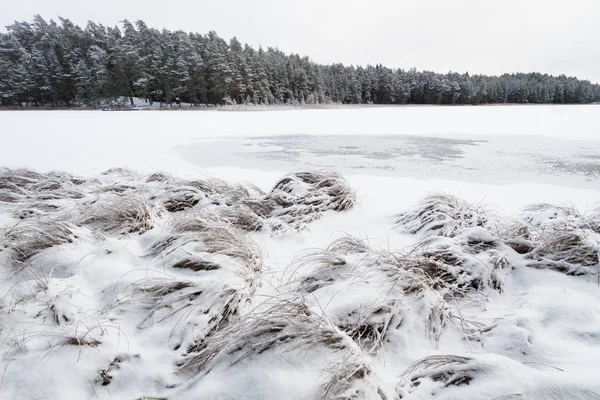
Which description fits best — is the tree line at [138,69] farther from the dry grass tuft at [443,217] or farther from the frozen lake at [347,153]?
the dry grass tuft at [443,217]

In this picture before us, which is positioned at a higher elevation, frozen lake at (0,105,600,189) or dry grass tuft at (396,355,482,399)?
frozen lake at (0,105,600,189)

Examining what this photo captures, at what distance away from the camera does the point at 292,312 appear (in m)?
1.43

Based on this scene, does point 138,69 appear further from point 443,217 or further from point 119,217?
point 443,217

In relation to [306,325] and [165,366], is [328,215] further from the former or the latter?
[165,366]

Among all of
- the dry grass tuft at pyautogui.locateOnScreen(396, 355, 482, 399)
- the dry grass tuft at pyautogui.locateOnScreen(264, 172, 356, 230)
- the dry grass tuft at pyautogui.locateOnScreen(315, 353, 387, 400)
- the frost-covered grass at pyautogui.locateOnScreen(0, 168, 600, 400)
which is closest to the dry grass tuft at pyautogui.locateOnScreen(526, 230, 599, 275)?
the frost-covered grass at pyautogui.locateOnScreen(0, 168, 600, 400)

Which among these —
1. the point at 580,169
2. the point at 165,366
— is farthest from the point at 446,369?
the point at 580,169

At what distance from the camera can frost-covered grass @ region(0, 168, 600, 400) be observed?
1.20 m

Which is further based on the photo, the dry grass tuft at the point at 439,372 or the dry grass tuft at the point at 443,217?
the dry grass tuft at the point at 443,217

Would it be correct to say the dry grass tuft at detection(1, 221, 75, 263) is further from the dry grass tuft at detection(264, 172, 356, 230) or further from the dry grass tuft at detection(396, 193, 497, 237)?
the dry grass tuft at detection(396, 193, 497, 237)

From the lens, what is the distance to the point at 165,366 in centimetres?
137

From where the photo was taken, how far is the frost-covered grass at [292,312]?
120 cm

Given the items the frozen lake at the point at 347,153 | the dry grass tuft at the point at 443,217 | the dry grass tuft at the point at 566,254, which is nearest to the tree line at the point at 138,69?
the frozen lake at the point at 347,153

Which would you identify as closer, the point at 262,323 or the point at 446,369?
the point at 446,369

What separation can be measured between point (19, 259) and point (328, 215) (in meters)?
2.63
